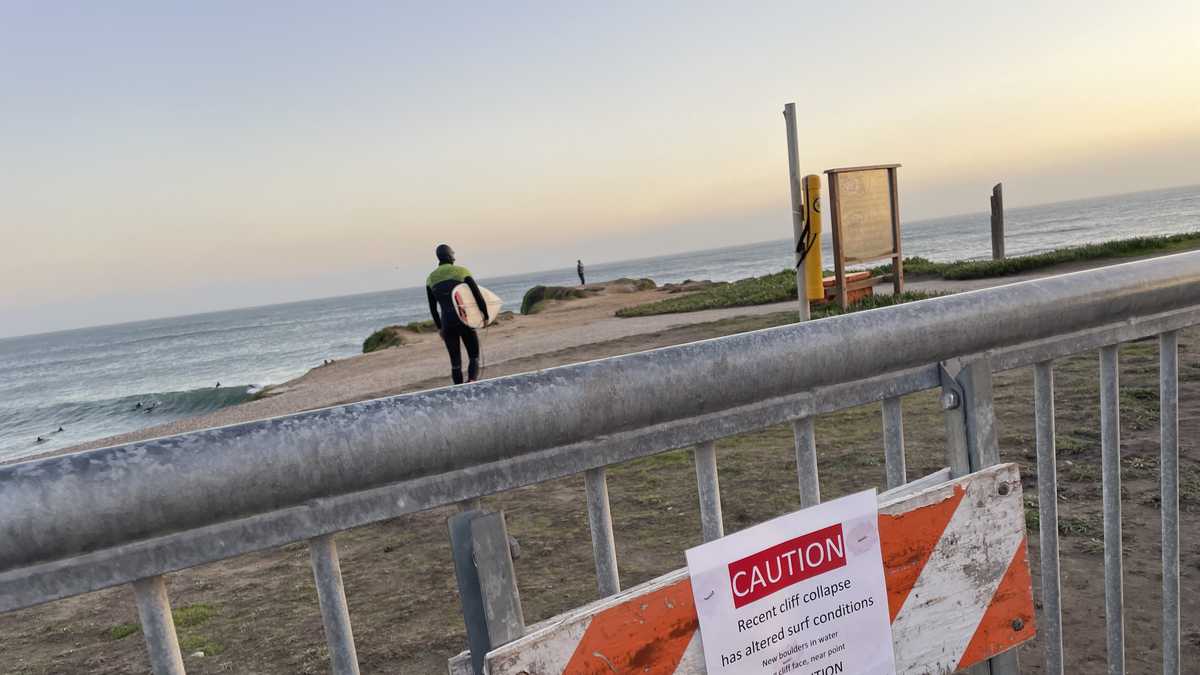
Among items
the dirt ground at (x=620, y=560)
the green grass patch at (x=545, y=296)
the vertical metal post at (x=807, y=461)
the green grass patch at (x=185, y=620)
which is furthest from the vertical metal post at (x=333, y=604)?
the green grass patch at (x=545, y=296)

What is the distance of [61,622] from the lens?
4938 mm

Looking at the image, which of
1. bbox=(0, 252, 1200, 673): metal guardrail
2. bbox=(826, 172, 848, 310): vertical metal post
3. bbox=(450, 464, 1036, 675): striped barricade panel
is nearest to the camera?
bbox=(0, 252, 1200, 673): metal guardrail

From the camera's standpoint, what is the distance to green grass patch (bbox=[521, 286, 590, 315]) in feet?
109

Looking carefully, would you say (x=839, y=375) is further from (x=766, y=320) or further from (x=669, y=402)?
(x=766, y=320)

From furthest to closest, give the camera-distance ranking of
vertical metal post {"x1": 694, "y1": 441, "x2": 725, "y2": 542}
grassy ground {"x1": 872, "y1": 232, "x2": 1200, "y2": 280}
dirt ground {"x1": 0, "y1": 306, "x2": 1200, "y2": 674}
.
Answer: grassy ground {"x1": 872, "y1": 232, "x2": 1200, "y2": 280} → dirt ground {"x1": 0, "y1": 306, "x2": 1200, "y2": 674} → vertical metal post {"x1": 694, "y1": 441, "x2": 725, "y2": 542}

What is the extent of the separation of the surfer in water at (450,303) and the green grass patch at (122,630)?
21.7ft

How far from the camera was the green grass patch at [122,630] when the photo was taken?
15.0 ft

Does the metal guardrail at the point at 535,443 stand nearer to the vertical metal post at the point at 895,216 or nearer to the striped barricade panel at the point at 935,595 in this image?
the striped barricade panel at the point at 935,595

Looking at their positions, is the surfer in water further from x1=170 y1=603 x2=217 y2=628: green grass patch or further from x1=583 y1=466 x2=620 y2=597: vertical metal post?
x1=583 y1=466 x2=620 y2=597: vertical metal post

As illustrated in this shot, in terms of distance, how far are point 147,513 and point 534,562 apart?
3874 millimetres

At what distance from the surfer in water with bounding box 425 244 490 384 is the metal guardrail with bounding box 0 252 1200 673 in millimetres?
9814

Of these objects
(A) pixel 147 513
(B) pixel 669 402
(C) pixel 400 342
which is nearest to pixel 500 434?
(B) pixel 669 402

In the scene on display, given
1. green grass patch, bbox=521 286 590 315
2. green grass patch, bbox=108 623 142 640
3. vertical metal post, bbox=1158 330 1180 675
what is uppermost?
vertical metal post, bbox=1158 330 1180 675

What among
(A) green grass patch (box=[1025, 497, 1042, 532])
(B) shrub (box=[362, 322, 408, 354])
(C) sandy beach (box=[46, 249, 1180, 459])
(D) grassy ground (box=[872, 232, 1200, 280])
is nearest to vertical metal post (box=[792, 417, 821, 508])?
(A) green grass patch (box=[1025, 497, 1042, 532])
